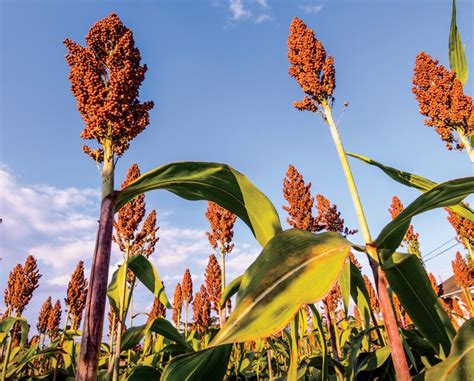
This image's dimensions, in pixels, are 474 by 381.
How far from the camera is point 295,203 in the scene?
23.5 ft

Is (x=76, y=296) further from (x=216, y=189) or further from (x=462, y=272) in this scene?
(x=462, y=272)

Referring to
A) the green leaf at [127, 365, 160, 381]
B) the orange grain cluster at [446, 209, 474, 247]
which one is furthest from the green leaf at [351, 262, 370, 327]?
the orange grain cluster at [446, 209, 474, 247]

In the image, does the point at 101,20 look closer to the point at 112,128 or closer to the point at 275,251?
the point at 112,128

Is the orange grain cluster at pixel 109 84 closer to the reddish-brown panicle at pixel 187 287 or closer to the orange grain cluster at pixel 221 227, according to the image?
the orange grain cluster at pixel 221 227

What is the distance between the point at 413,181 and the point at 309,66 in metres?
1.45

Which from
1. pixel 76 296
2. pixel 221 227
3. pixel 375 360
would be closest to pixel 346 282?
pixel 375 360

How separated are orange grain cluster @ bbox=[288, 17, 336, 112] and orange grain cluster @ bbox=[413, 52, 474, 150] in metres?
4.95

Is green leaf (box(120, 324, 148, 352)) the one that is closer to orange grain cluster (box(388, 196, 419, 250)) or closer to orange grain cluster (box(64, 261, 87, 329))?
orange grain cluster (box(64, 261, 87, 329))

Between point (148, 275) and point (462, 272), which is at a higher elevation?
point (148, 275)

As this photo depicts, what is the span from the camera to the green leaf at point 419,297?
1.04m

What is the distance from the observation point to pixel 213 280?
9766mm

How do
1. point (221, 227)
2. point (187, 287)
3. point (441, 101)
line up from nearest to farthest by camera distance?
point (441, 101), point (221, 227), point (187, 287)

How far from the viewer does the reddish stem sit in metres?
0.78

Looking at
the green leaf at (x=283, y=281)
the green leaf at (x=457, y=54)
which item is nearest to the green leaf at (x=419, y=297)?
the green leaf at (x=283, y=281)
